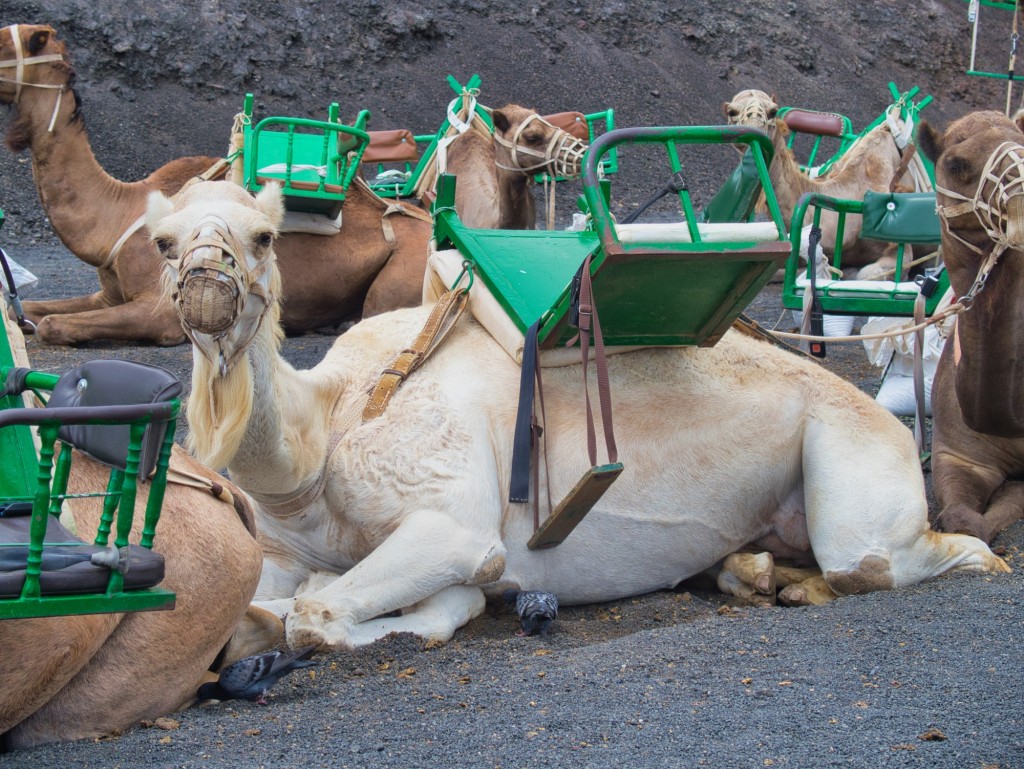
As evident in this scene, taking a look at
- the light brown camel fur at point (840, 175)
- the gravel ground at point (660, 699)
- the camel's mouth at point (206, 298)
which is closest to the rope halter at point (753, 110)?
the light brown camel fur at point (840, 175)

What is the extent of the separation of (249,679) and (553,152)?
6491 millimetres

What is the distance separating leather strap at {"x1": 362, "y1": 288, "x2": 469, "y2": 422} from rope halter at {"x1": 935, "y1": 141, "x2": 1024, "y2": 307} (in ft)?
6.56

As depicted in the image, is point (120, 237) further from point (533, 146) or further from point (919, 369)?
point (919, 369)

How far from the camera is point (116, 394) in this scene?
290 centimetres

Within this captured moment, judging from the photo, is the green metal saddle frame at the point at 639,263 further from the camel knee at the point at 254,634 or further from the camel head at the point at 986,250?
the camel knee at the point at 254,634

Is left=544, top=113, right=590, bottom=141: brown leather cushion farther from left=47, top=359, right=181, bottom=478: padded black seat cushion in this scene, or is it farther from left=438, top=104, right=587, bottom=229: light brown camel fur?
left=47, top=359, right=181, bottom=478: padded black seat cushion

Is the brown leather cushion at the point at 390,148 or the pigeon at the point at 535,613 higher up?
the brown leather cushion at the point at 390,148

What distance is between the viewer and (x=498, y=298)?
4.84 m

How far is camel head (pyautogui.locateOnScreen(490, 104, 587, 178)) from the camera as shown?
944 centimetres

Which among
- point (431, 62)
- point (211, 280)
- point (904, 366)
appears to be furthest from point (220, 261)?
point (431, 62)

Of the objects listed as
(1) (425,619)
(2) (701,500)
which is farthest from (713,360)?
(1) (425,619)

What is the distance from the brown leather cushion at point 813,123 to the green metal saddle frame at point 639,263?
8740mm

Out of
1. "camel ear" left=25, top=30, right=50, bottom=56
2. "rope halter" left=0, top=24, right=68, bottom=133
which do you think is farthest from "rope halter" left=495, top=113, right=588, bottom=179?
"camel ear" left=25, top=30, right=50, bottom=56

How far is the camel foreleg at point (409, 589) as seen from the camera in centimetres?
409
